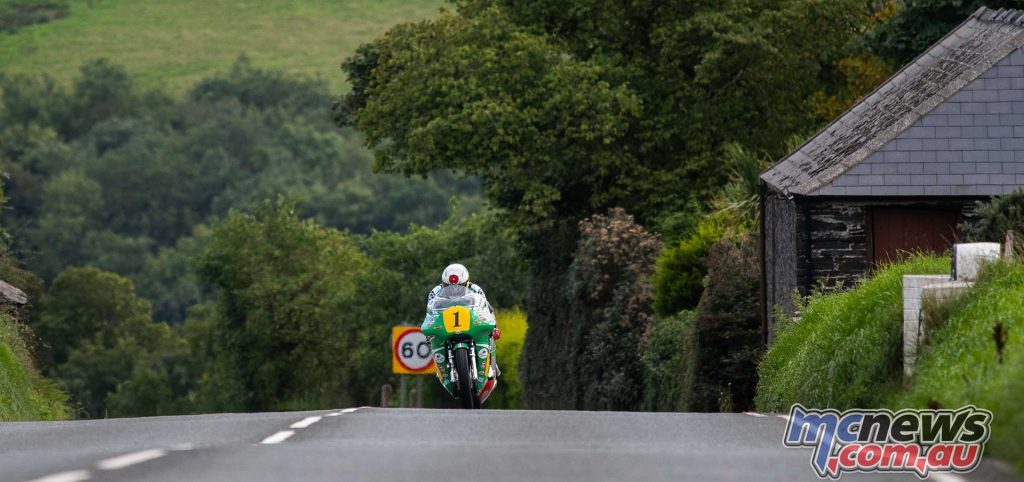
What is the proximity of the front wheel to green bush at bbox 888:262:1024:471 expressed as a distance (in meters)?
7.20

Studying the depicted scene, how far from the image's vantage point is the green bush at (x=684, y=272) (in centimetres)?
3478

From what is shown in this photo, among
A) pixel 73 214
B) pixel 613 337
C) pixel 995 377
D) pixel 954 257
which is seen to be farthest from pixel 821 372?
pixel 73 214

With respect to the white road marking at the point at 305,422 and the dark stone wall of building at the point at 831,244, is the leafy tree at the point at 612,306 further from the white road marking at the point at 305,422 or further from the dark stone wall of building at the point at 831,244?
the white road marking at the point at 305,422

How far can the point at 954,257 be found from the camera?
1670 centimetres

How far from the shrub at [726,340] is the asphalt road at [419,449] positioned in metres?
12.5

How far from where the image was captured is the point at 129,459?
11.9m

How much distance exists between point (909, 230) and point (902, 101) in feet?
7.36

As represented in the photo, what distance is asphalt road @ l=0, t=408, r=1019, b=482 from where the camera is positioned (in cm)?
1089

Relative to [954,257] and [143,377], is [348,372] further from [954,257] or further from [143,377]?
[954,257]

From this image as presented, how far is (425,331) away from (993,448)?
11.4 metres

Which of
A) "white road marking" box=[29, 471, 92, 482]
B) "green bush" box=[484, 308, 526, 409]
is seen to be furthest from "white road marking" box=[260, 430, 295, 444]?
"green bush" box=[484, 308, 526, 409]

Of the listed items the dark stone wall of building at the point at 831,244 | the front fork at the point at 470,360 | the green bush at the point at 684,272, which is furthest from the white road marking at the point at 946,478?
the green bush at the point at 684,272

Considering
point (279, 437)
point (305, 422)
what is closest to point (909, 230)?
point (305, 422)

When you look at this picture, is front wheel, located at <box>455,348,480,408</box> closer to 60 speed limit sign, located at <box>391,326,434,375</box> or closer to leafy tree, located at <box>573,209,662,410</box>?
leafy tree, located at <box>573,209,662,410</box>
